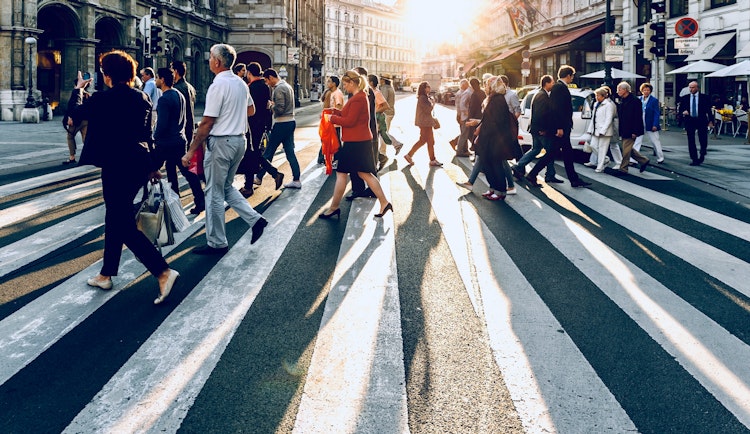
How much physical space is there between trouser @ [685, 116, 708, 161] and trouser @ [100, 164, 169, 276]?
1143 cm

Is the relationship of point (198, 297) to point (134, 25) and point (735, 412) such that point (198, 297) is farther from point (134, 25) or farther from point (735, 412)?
point (134, 25)

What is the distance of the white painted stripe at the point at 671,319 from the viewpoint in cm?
344

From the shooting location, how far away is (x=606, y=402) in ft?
10.4

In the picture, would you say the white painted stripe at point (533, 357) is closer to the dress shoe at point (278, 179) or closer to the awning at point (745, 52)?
the dress shoe at point (278, 179)

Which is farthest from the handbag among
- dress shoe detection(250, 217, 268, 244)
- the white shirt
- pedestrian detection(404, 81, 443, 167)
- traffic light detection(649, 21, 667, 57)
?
traffic light detection(649, 21, 667, 57)

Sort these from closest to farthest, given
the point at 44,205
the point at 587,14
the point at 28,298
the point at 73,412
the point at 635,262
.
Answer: the point at 73,412 → the point at 28,298 → the point at 635,262 → the point at 44,205 → the point at 587,14

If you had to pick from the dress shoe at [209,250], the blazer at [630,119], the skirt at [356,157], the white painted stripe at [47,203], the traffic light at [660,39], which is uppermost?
the traffic light at [660,39]

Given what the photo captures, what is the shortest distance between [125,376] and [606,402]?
239 centimetres

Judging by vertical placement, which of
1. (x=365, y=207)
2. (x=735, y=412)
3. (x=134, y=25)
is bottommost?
(x=735, y=412)

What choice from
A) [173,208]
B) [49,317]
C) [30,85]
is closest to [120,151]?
[173,208]

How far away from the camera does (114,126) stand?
466 cm

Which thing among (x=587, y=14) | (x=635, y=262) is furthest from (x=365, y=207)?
(x=587, y=14)

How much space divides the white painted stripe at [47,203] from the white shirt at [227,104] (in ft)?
9.98

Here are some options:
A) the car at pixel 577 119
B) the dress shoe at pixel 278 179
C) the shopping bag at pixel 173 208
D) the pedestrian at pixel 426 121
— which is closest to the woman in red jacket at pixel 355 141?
the dress shoe at pixel 278 179
